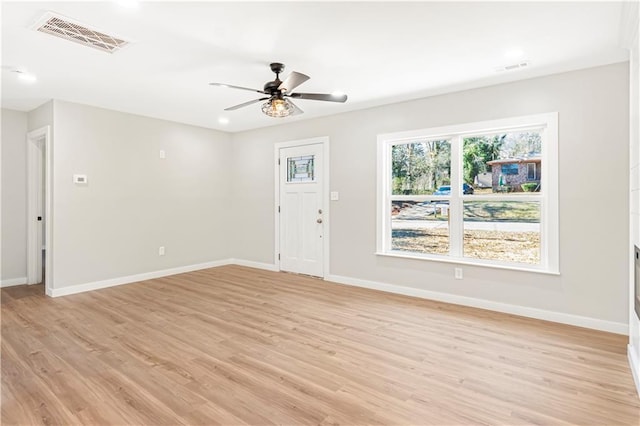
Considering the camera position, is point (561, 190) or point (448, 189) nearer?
point (561, 190)

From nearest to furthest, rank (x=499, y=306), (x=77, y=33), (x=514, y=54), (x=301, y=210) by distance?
(x=77, y=33) → (x=514, y=54) → (x=499, y=306) → (x=301, y=210)

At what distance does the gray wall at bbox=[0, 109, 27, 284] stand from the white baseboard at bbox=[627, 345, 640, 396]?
22.7 feet

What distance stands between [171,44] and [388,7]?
1.78m

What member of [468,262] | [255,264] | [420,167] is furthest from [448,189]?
[255,264]

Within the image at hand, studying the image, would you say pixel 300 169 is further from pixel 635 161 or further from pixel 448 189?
pixel 635 161

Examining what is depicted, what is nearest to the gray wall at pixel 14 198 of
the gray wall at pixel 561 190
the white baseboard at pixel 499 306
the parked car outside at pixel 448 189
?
the gray wall at pixel 561 190

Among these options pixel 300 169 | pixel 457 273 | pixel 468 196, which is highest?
pixel 300 169

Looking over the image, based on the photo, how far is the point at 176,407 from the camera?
2.03m

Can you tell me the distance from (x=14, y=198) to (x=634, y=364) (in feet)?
23.2

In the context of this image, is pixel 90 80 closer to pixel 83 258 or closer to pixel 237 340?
pixel 83 258

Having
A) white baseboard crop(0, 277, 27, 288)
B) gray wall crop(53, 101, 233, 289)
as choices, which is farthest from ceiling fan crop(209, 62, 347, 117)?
white baseboard crop(0, 277, 27, 288)

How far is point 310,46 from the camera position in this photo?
2.89 meters

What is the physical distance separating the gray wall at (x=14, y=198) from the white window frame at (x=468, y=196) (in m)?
5.08

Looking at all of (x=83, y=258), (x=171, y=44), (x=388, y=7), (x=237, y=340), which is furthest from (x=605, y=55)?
(x=83, y=258)
